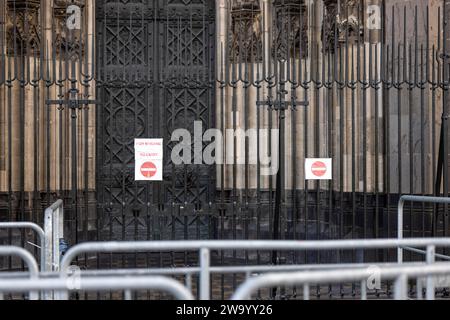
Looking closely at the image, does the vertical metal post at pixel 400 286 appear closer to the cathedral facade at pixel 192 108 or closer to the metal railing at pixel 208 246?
the metal railing at pixel 208 246

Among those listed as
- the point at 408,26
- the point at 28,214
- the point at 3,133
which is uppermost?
the point at 408,26

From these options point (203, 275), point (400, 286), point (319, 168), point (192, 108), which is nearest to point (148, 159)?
point (319, 168)

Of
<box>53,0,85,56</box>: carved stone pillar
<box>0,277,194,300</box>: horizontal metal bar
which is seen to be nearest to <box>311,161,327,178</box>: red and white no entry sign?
<box>53,0,85,56</box>: carved stone pillar

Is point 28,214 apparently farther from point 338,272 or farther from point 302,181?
point 338,272

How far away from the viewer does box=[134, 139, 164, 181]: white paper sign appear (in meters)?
9.46

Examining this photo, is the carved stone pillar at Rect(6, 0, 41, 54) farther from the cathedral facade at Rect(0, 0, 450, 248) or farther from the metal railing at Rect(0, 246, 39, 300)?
the metal railing at Rect(0, 246, 39, 300)

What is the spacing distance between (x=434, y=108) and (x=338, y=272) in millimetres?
6992

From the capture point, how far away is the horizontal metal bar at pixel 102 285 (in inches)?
128

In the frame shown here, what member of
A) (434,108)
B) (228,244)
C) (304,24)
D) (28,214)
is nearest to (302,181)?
(304,24)

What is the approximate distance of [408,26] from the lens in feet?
36.9

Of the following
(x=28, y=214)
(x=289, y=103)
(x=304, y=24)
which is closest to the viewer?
(x=289, y=103)

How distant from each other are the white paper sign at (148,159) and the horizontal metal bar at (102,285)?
19.7ft

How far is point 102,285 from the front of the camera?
3.32m
